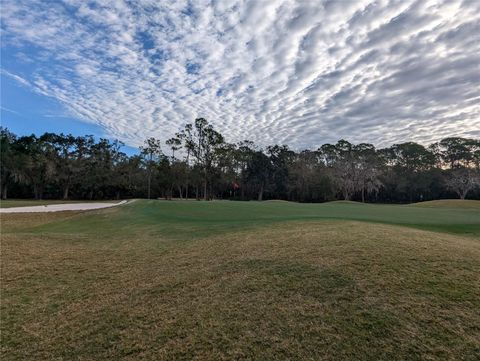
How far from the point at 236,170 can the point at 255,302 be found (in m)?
55.9

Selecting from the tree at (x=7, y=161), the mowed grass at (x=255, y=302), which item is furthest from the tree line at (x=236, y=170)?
the mowed grass at (x=255, y=302)

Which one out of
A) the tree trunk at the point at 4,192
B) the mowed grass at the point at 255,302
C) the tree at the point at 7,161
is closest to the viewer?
the mowed grass at the point at 255,302

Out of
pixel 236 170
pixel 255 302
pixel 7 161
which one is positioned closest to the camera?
pixel 255 302

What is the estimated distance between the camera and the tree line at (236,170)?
1854 inches

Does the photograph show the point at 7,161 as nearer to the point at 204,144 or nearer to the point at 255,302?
the point at 204,144

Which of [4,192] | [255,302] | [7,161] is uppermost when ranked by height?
[7,161]

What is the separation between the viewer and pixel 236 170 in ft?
195

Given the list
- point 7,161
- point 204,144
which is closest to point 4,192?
point 7,161

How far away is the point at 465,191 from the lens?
168 feet

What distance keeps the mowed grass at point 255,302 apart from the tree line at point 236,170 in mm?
43985

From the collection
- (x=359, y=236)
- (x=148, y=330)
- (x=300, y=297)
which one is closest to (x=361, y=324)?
(x=300, y=297)

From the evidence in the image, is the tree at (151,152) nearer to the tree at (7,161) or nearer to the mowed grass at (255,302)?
the tree at (7,161)

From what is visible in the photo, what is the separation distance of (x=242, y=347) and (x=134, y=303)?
2.00 meters

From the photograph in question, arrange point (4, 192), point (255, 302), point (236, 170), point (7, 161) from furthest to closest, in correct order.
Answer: point (236, 170)
point (4, 192)
point (7, 161)
point (255, 302)
